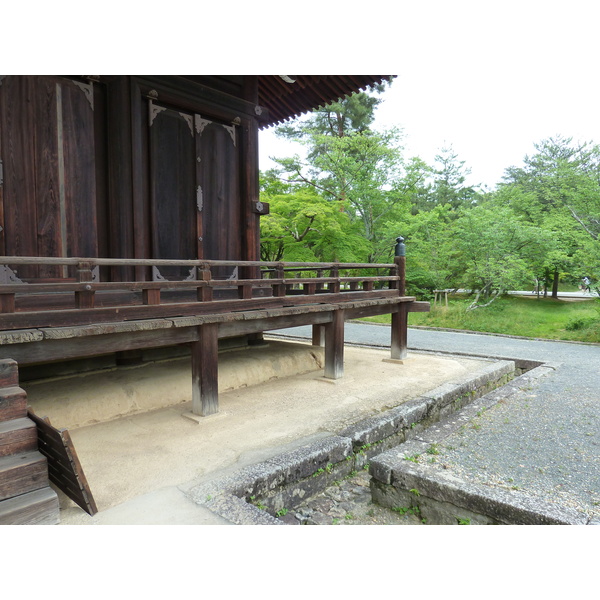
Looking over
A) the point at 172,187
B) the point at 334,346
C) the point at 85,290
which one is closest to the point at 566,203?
the point at 334,346

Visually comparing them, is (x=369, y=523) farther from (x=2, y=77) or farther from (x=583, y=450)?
(x=2, y=77)

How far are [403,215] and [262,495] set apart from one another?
51.8 ft

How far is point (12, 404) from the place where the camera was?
281 cm

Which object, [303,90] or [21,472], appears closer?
[21,472]

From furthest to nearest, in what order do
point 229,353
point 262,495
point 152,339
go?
point 229,353 < point 152,339 < point 262,495

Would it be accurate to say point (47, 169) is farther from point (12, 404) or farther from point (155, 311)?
point (12, 404)

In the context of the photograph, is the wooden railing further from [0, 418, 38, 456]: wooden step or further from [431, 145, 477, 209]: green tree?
[431, 145, 477, 209]: green tree

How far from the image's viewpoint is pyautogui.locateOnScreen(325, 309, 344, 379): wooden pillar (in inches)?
266

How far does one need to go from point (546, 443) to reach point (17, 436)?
504cm

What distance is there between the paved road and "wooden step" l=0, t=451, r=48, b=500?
3.41 meters

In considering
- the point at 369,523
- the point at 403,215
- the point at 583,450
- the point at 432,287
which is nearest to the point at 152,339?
the point at 369,523

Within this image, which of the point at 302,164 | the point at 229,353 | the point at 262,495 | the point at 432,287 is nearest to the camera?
the point at 262,495

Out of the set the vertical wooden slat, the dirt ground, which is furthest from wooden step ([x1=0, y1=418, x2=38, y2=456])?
the vertical wooden slat

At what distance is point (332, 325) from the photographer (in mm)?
6750
